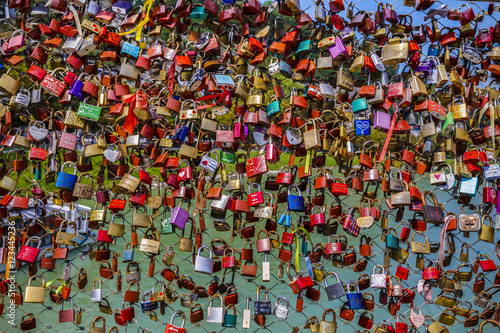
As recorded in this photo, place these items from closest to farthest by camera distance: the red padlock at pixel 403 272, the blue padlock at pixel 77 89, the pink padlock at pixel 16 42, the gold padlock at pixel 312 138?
the gold padlock at pixel 312 138 → the red padlock at pixel 403 272 → the blue padlock at pixel 77 89 → the pink padlock at pixel 16 42

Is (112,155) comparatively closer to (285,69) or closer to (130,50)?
(130,50)

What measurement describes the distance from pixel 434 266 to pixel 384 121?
85 centimetres

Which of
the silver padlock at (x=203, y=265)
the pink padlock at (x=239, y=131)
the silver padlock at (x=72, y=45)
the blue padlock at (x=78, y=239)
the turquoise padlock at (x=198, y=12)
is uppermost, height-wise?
the turquoise padlock at (x=198, y=12)

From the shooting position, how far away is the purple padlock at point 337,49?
7.18 ft

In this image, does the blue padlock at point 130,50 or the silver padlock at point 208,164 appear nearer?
the silver padlock at point 208,164

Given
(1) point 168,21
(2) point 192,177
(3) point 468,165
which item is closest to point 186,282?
(2) point 192,177

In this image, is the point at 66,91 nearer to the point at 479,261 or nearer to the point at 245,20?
the point at 245,20

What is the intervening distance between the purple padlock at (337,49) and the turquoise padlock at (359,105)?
0.90 ft

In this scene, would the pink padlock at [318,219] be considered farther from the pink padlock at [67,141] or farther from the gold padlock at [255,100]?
the pink padlock at [67,141]

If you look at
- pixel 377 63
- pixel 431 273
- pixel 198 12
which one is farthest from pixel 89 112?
pixel 431 273

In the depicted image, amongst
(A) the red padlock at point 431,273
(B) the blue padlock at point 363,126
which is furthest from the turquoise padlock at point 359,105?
(A) the red padlock at point 431,273

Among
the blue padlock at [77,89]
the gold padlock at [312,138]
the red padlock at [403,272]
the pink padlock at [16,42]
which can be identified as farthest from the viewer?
the pink padlock at [16,42]

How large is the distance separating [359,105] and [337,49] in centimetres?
34

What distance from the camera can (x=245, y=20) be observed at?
7.79 ft
